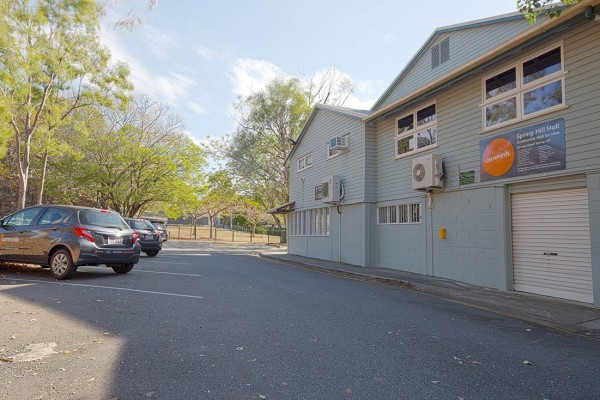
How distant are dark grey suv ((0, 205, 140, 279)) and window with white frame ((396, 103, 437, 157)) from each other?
868cm

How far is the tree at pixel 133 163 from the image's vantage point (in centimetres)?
2891

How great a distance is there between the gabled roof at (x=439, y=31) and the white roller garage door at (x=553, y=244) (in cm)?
485

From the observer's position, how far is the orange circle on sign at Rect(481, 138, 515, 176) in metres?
9.12

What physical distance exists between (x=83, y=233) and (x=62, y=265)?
2.93ft

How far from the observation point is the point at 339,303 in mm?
7301

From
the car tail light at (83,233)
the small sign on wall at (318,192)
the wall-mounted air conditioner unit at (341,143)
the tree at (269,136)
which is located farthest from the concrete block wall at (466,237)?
the tree at (269,136)

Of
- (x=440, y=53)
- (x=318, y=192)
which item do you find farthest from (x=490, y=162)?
(x=318, y=192)

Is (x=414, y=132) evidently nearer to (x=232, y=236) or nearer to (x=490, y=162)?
(x=490, y=162)

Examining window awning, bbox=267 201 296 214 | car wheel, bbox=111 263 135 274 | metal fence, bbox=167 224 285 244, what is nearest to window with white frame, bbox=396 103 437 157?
car wheel, bbox=111 263 135 274

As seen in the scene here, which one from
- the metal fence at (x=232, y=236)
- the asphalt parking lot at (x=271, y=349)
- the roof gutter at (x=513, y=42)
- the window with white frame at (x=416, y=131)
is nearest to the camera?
the asphalt parking lot at (x=271, y=349)

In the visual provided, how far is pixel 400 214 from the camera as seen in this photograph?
13352 mm

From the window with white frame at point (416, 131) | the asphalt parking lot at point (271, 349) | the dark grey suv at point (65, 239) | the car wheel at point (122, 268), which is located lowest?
the asphalt parking lot at point (271, 349)

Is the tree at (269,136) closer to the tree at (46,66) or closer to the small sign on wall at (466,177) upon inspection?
the tree at (46,66)

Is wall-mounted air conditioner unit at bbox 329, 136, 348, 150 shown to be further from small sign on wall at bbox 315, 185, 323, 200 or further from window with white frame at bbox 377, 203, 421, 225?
window with white frame at bbox 377, 203, 421, 225
